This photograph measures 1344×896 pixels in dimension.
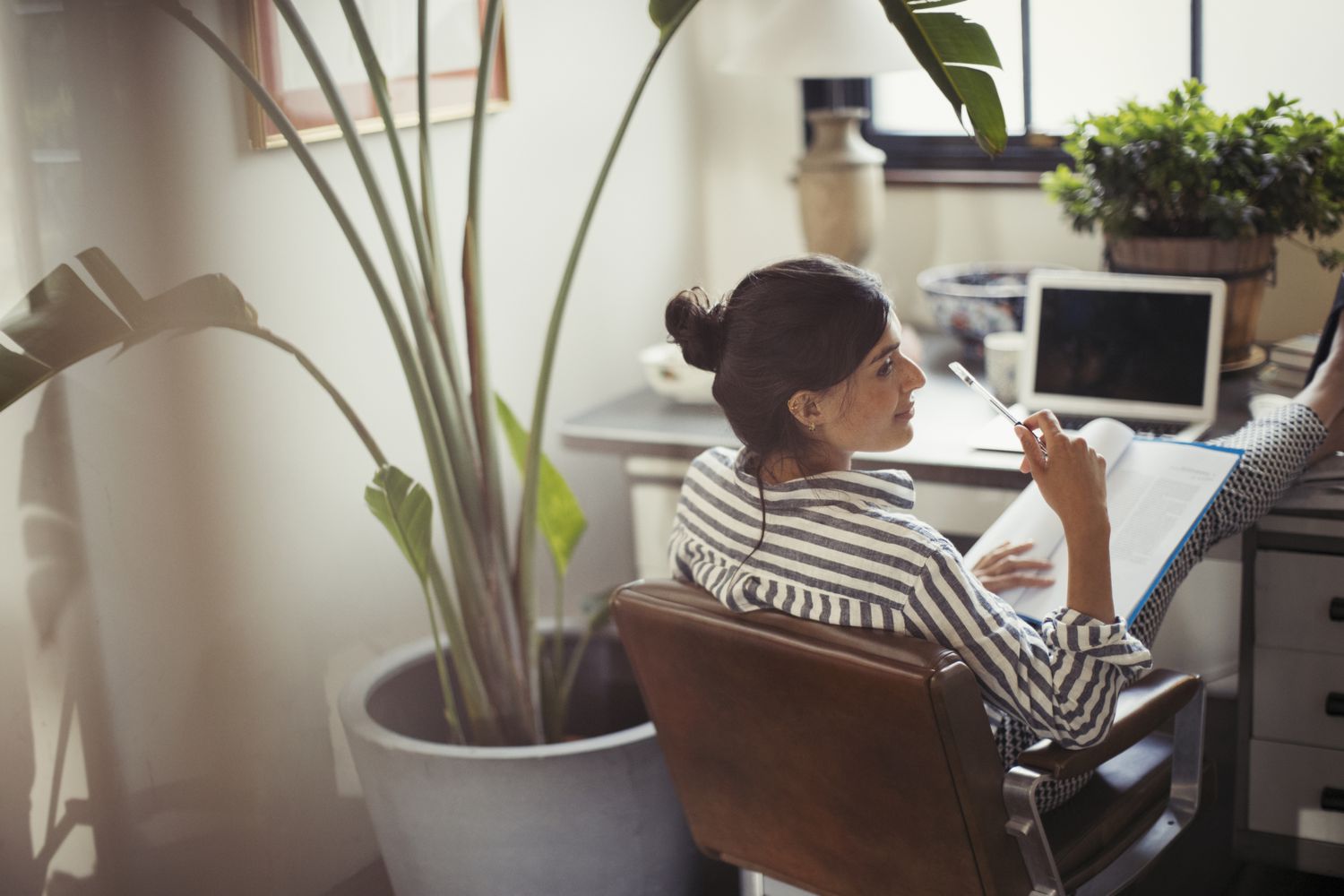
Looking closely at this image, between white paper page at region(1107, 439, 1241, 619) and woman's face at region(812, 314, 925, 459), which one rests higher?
woman's face at region(812, 314, 925, 459)

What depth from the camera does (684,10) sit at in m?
1.62

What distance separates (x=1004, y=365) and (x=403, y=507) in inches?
41.9

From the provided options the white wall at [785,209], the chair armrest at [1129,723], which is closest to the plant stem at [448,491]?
the chair armrest at [1129,723]

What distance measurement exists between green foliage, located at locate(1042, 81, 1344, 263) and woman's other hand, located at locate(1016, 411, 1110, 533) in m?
0.85

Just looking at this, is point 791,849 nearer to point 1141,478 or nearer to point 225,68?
point 1141,478

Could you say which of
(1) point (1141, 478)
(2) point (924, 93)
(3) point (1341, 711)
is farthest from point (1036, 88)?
(3) point (1341, 711)

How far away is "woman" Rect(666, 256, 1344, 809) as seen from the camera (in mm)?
1312

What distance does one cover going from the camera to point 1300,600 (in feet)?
5.86

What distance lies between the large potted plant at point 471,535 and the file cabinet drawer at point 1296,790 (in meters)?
0.79

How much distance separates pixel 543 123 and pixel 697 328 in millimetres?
1100

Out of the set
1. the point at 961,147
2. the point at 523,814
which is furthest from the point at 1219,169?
the point at 523,814

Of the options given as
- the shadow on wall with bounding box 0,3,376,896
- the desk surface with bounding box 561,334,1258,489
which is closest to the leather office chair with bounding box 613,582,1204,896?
the desk surface with bounding box 561,334,1258,489

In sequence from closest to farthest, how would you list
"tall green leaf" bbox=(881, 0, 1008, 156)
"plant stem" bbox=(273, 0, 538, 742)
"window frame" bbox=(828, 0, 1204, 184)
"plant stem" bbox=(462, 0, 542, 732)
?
"tall green leaf" bbox=(881, 0, 1008, 156), "plant stem" bbox=(273, 0, 538, 742), "plant stem" bbox=(462, 0, 542, 732), "window frame" bbox=(828, 0, 1204, 184)

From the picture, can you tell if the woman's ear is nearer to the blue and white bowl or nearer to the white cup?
the white cup
